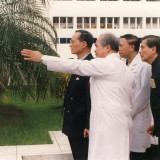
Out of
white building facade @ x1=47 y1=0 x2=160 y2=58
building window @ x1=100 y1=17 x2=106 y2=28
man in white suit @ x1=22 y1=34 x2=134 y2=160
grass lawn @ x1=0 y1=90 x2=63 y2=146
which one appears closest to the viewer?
man in white suit @ x1=22 y1=34 x2=134 y2=160

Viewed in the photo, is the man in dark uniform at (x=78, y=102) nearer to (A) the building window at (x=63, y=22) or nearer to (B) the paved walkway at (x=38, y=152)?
(B) the paved walkway at (x=38, y=152)

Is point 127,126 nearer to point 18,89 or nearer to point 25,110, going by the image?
point 18,89

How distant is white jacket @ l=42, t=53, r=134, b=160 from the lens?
3.48 m

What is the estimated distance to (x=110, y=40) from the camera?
3.69 meters

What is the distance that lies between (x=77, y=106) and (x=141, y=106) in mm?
673

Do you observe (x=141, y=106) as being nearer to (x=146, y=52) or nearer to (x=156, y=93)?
(x=156, y=93)

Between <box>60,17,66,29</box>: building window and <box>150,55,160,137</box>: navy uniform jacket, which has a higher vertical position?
<box>60,17,66,29</box>: building window

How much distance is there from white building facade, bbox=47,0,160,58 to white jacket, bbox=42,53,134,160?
3082 cm

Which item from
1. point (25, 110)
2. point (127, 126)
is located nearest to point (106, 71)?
point (127, 126)

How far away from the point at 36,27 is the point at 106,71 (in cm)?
675

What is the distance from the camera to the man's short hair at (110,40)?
12.1ft

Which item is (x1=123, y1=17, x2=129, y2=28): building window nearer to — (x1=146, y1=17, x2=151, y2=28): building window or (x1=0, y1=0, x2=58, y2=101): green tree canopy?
(x1=146, y1=17, x2=151, y2=28): building window

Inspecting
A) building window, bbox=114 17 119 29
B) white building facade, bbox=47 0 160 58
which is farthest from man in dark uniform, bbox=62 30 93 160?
building window, bbox=114 17 119 29

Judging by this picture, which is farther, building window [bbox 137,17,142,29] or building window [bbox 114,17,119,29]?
building window [bbox 137,17,142,29]
